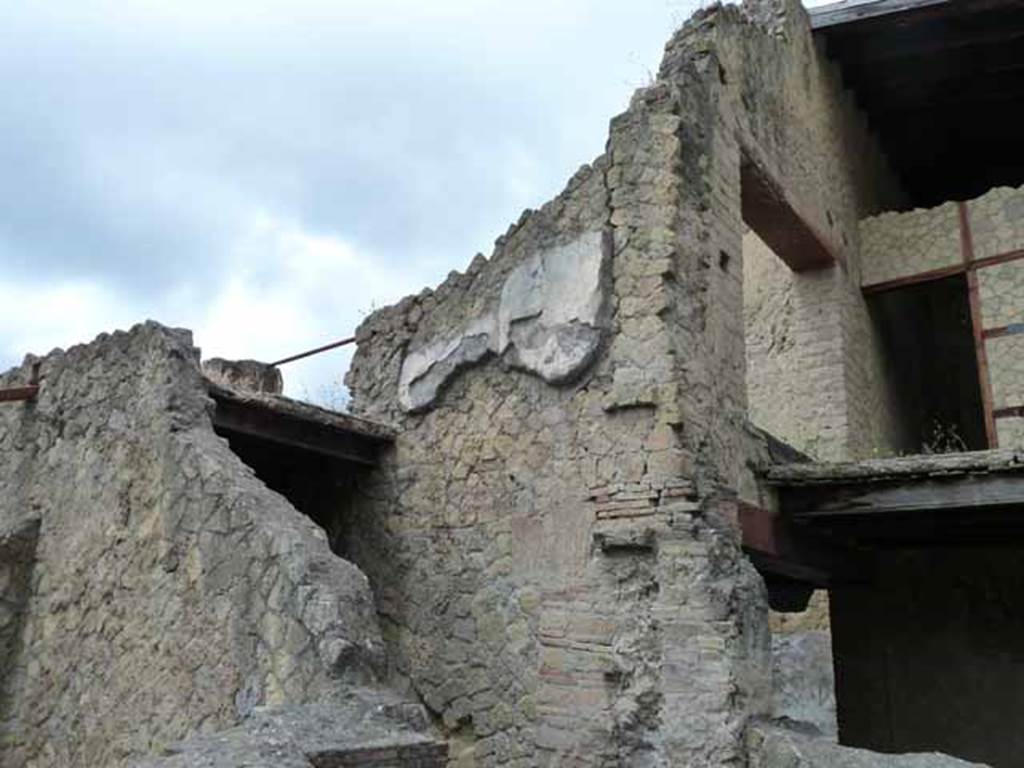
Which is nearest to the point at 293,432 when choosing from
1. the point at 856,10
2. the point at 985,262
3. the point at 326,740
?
the point at 326,740

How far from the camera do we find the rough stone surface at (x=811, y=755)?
4215 millimetres

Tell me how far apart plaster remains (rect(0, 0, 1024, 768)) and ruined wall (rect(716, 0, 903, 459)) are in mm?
100

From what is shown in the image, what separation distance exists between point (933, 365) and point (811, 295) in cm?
373

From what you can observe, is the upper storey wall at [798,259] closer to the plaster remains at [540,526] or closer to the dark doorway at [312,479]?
the plaster remains at [540,526]

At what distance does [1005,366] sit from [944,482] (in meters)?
3.15

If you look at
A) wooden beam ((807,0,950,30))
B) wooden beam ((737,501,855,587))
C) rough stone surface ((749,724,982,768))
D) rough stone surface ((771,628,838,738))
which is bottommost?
rough stone surface ((749,724,982,768))

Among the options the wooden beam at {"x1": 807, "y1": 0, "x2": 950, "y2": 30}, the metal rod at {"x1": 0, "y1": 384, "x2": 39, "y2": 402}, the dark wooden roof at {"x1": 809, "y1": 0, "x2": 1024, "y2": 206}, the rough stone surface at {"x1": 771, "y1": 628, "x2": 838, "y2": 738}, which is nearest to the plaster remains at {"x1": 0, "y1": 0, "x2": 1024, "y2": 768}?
the metal rod at {"x1": 0, "y1": 384, "x2": 39, "y2": 402}

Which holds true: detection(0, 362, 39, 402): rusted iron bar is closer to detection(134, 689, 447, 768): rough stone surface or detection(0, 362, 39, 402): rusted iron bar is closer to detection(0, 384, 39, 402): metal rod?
detection(0, 384, 39, 402): metal rod

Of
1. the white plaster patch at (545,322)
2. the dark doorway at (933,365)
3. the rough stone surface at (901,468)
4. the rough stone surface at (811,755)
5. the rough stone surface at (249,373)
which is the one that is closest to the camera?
the rough stone surface at (811,755)

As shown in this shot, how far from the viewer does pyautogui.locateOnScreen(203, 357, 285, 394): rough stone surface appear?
8.21m

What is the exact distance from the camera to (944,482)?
584 centimetres

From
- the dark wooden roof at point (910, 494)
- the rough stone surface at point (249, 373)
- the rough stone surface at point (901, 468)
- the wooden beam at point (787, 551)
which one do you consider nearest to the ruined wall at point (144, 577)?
the rough stone surface at point (249, 373)

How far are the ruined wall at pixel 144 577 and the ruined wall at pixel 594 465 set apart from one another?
1.75m

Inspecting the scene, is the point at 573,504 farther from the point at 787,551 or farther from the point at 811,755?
the point at 811,755
